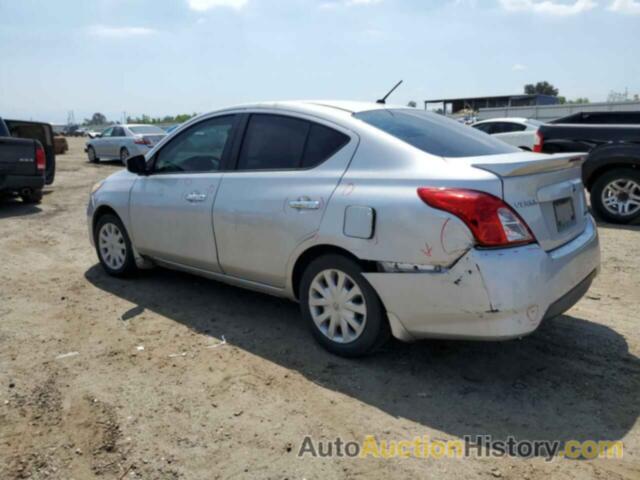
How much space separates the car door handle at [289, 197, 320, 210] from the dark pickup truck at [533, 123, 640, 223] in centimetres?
603

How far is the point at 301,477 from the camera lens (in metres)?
2.49

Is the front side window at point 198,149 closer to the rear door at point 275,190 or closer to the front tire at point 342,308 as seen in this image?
the rear door at point 275,190

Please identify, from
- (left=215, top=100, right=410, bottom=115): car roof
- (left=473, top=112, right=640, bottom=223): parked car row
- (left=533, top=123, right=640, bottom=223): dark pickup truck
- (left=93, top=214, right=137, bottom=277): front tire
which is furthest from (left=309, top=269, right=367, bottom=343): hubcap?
(left=533, top=123, right=640, bottom=223): dark pickup truck

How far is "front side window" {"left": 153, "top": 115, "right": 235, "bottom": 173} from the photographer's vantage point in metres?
4.36

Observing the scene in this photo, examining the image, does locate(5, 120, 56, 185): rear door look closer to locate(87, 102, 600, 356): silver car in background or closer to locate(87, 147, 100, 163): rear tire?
locate(87, 102, 600, 356): silver car in background

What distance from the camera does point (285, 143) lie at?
3938 millimetres

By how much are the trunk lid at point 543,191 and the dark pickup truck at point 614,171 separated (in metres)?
4.96

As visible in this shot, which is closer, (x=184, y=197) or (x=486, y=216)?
(x=486, y=216)

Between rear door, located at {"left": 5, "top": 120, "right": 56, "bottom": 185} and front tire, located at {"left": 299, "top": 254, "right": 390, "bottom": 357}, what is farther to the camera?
rear door, located at {"left": 5, "top": 120, "right": 56, "bottom": 185}

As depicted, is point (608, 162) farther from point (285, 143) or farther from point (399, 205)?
point (399, 205)

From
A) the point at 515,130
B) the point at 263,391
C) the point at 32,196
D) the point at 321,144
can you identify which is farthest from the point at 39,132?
the point at 515,130

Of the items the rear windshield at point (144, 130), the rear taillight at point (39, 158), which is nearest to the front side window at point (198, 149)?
the rear taillight at point (39, 158)

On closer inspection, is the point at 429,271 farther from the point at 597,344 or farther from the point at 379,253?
the point at 597,344

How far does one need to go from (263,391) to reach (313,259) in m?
0.92
